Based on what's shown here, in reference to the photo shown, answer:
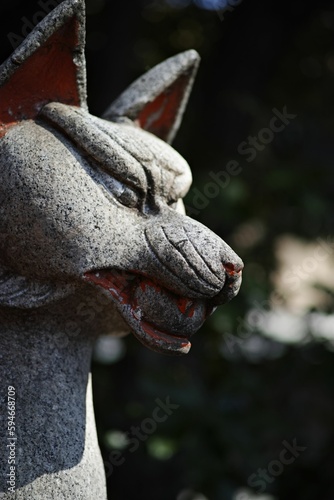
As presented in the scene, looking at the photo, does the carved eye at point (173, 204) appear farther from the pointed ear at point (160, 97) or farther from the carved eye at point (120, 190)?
the pointed ear at point (160, 97)

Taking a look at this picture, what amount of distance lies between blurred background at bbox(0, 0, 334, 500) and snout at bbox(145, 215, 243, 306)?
1030mm

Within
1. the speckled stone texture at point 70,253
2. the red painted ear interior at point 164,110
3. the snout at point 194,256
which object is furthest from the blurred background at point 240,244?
the snout at point 194,256

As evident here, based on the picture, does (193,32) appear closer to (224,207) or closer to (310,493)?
(224,207)

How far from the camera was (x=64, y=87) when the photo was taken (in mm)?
1309

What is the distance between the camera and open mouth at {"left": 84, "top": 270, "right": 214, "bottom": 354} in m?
1.21

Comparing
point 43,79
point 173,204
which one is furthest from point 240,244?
point 43,79

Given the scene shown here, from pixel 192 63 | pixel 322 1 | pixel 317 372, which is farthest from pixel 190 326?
pixel 322 1

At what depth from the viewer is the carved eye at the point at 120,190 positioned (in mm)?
1228

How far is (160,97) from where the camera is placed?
1.58 metres

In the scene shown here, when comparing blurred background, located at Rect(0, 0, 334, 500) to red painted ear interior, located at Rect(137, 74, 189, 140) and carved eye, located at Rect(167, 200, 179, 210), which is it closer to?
red painted ear interior, located at Rect(137, 74, 189, 140)

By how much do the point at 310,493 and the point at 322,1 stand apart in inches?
74.6

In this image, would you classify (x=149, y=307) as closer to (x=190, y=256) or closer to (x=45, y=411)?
(x=190, y=256)

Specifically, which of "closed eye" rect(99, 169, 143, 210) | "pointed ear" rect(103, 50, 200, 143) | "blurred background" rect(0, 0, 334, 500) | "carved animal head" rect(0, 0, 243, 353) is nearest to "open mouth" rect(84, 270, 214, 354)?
"carved animal head" rect(0, 0, 243, 353)

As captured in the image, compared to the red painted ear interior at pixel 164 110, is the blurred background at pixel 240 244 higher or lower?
lower
